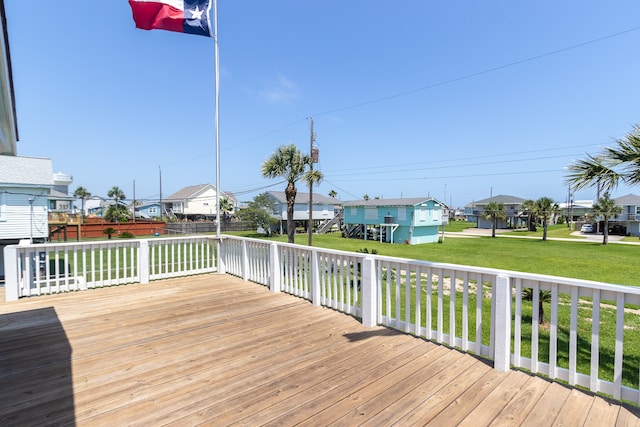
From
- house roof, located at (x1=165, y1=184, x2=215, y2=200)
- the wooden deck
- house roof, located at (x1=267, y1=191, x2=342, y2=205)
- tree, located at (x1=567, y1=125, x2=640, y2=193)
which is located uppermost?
house roof, located at (x1=165, y1=184, x2=215, y2=200)

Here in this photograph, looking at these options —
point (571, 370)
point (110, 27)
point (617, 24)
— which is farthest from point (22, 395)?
point (617, 24)

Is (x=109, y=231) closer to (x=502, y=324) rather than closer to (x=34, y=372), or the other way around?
(x=34, y=372)

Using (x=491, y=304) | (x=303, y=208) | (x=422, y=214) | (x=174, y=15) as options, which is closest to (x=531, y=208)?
(x=422, y=214)

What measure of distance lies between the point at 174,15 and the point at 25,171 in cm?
1367

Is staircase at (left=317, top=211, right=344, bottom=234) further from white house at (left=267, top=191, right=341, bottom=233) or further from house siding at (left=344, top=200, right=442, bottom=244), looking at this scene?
house siding at (left=344, top=200, right=442, bottom=244)

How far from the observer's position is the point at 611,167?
4395mm

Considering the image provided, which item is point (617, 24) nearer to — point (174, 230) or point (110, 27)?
point (110, 27)

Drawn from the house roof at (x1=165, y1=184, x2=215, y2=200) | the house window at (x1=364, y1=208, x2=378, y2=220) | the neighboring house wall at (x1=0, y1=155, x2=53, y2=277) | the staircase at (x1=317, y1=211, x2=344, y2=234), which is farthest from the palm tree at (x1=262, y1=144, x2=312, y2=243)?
the house roof at (x1=165, y1=184, x2=215, y2=200)

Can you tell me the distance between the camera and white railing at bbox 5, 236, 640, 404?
7.45ft

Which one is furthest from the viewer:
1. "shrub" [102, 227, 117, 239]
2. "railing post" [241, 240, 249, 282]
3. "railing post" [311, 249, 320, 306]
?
"shrub" [102, 227, 117, 239]

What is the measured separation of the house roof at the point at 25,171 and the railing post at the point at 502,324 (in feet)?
60.4

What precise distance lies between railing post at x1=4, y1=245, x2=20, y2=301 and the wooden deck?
0.92 meters

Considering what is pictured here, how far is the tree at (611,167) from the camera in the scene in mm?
4113

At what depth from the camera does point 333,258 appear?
4250mm
